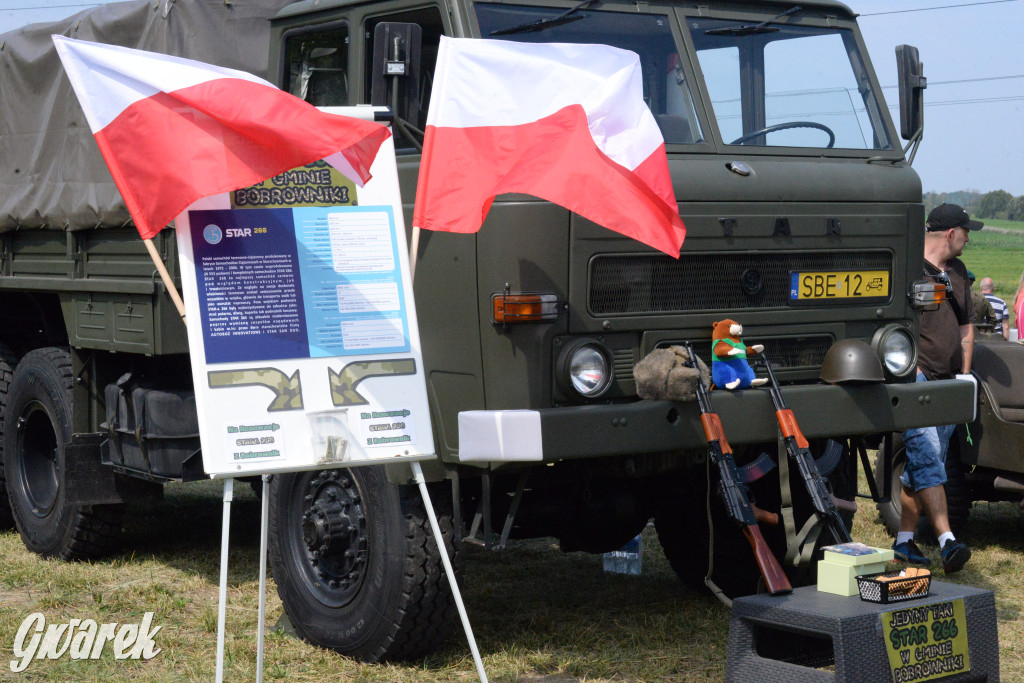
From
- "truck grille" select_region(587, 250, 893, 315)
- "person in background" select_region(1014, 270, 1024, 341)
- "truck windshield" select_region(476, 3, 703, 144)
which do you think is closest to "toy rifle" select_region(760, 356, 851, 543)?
"truck grille" select_region(587, 250, 893, 315)

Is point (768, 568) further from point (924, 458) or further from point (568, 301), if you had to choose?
point (924, 458)

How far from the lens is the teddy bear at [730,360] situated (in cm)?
483

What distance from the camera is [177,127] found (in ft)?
13.0

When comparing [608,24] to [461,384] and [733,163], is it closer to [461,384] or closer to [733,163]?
[733,163]

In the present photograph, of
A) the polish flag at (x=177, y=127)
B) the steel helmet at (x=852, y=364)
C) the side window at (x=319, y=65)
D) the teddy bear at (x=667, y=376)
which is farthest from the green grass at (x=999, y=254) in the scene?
the polish flag at (x=177, y=127)

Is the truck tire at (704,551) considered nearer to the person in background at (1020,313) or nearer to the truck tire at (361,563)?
the truck tire at (361,563)

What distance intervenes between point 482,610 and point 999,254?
41684mm

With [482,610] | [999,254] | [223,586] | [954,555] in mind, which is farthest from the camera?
[999,254]

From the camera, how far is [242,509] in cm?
866

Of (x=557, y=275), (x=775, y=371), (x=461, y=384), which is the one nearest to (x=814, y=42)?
(x=775, y=371)

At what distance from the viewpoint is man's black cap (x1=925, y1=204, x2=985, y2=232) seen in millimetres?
7121

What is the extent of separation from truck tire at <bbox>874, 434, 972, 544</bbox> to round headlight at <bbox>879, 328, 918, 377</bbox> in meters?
1.92

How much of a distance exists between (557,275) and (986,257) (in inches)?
1589

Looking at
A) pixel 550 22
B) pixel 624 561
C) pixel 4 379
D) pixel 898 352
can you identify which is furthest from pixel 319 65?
pixel 4 379
